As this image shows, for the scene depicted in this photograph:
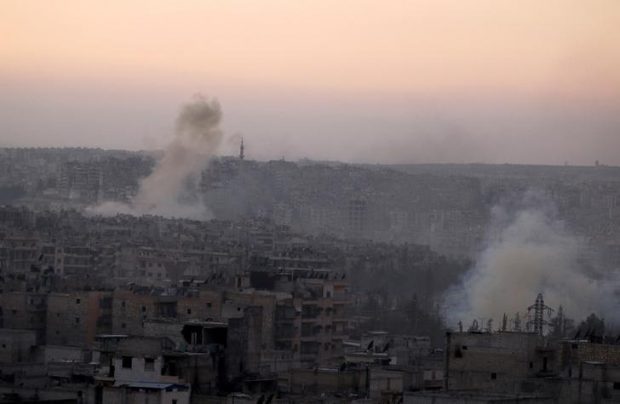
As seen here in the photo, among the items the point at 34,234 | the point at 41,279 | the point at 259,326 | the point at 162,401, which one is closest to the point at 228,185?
the point at 34,234

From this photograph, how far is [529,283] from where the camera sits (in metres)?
73.4

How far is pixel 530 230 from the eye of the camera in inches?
3969

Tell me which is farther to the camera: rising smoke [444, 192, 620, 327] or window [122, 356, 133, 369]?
rising smoke [444, 192, 620, 327]

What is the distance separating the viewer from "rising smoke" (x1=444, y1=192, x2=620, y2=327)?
6906cm

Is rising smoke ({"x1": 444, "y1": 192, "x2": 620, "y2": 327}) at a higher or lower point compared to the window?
higher

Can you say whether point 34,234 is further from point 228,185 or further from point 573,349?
point 228,185

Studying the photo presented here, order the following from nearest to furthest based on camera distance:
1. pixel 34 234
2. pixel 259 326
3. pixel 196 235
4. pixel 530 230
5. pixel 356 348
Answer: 1. pixel 259 326
2. pixel 356 348
3. pixel 34 234
4. pixel 196 235
5. pixel 530 230

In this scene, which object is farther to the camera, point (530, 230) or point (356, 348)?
point (530, 230)

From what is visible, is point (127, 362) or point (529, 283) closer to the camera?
point (127, 362)

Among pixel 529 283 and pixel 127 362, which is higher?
pixel 529 283

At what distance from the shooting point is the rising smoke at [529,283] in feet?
227

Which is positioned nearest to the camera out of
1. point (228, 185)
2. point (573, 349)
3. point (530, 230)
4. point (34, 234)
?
point (573, 349)

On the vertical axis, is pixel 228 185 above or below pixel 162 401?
above

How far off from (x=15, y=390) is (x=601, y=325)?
24763mm
